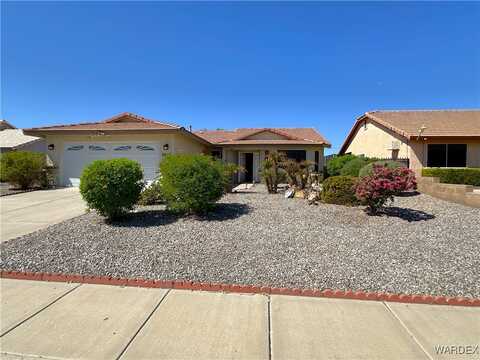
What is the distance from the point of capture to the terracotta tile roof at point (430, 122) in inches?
574

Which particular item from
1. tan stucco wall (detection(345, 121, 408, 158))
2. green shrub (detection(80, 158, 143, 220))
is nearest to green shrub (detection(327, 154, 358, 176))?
tan stucco wall (detection(345, 121, 408, 158))

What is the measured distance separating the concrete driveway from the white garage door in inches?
101

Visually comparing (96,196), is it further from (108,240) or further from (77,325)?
(77,325)

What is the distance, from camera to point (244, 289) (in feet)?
13.1

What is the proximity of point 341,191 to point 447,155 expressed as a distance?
9.89 meters

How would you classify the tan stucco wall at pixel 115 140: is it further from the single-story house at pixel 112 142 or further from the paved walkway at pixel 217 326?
the paved walkway at pixel 217 326

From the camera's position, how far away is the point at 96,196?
22.0ft

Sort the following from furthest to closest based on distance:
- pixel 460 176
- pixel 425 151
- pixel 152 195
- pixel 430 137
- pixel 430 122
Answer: pixel 430 122 < pixel 425 151 < pixel 430 137 < pixel 460 176 < pixel 152 195

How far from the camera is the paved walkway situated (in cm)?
275

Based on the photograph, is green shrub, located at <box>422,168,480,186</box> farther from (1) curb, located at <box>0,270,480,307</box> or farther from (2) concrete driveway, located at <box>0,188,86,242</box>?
(2) concrete driveway, located at <box>0,188,86,242</box>

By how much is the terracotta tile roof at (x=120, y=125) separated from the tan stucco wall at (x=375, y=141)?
1177cm

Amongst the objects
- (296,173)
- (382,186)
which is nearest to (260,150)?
(296,173)

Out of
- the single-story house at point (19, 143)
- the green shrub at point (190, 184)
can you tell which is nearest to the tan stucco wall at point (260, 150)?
the green shrub at point (190, 184)

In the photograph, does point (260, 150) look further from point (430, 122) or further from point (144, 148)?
point (430, 122)
